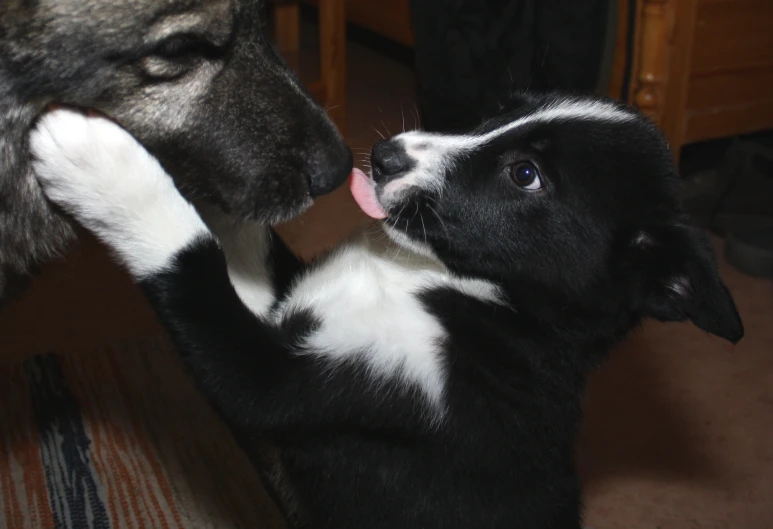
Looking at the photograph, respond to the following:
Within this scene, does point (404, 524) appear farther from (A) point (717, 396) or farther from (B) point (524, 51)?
(B) point (524, 51)

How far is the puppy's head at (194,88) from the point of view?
117 centimetres

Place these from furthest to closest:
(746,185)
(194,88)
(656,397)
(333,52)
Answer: (333,52), (746,185), (656,397), (194,88)

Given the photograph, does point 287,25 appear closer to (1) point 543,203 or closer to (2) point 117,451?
(2) point 117,451

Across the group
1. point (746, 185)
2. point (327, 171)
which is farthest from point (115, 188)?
point (746, 185)

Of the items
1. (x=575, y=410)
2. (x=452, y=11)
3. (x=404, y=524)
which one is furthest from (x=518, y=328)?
(x=452, y=11)

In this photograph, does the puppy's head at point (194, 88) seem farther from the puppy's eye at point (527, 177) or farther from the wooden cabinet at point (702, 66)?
the wooden cabinet at point (702, 66)

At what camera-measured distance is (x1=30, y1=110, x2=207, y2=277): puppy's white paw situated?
1179mm

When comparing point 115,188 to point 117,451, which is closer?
point 115,188

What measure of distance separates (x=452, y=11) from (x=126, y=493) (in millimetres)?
1820

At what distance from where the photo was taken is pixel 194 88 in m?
1.28

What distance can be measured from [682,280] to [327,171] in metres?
0.63

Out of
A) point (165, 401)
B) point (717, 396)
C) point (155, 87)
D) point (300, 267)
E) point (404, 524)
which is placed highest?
point (155, 87)

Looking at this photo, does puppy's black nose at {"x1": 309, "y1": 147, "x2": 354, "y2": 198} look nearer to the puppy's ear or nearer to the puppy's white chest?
the puppy's white chest

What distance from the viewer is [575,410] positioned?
4.80ft
